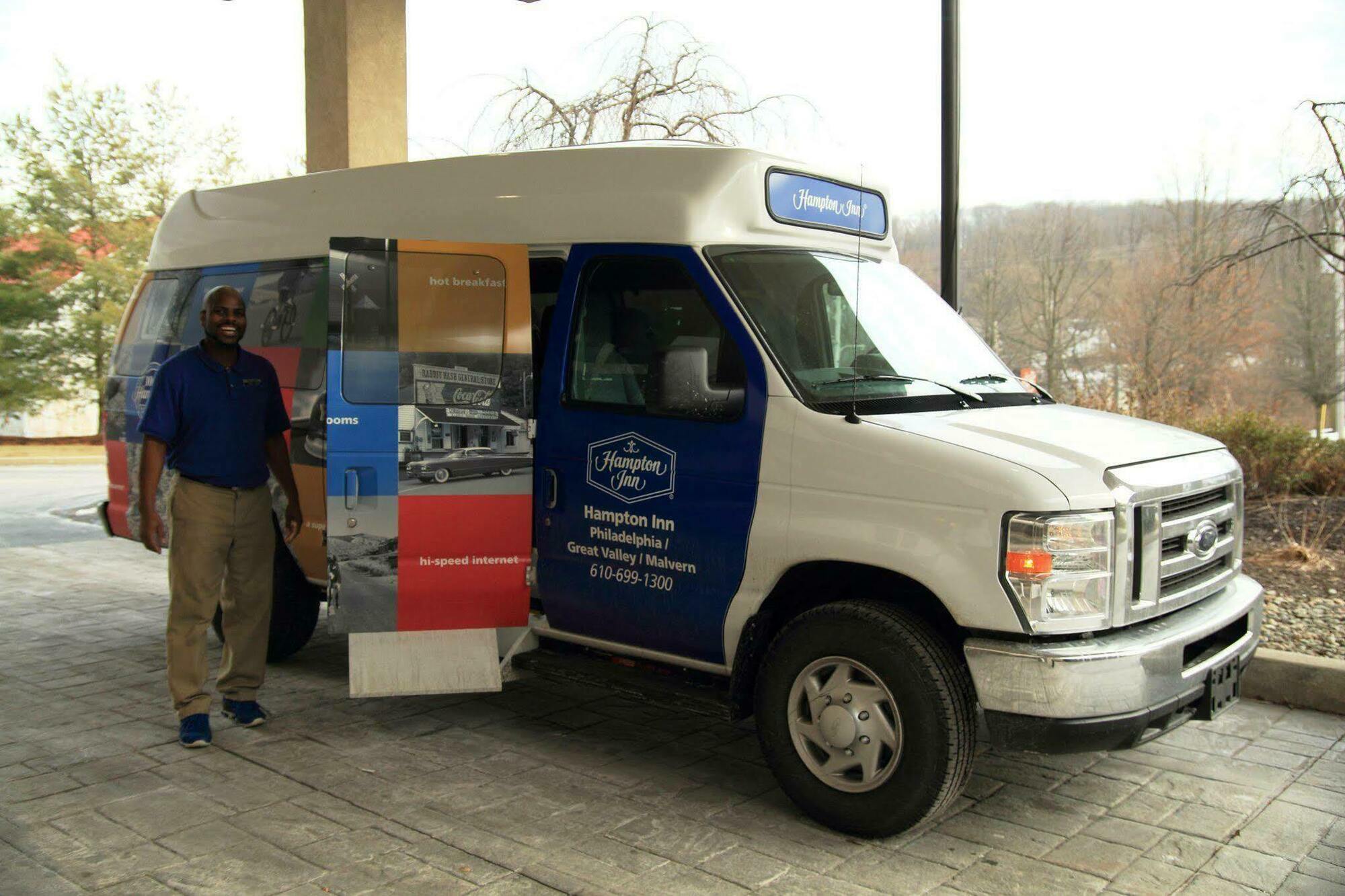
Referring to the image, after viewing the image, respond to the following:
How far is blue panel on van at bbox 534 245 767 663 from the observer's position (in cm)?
450

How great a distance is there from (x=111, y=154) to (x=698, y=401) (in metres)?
33.7

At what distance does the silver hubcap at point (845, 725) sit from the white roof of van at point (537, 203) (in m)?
1.82

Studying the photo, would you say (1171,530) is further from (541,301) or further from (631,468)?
(541,301)

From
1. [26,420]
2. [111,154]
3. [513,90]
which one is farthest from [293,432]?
[26,420]

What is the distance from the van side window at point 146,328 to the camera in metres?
6.96

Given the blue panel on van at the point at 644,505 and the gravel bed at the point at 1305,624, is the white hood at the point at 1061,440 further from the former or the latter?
the gravel bed at the point at 1305,624

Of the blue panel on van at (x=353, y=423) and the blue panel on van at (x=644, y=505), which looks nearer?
the blue panel on van at (x=644, y=505)

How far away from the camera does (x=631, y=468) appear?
478cm

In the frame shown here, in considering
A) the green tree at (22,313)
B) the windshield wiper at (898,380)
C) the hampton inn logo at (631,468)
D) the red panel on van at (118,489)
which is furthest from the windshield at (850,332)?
the green tree at (22,313)

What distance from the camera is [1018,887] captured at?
3.81 m

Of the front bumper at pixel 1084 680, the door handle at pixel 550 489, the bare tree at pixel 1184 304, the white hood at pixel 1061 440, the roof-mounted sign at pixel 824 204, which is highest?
the bare tree at pixel 1184 304

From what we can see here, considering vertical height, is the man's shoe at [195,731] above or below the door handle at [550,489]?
below

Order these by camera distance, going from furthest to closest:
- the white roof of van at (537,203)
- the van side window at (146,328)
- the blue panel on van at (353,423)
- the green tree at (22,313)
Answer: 1. the green tree at (22,313)
2. the van side window at (146,328)
3. the blue panel on van at (353,423)
4. the white roof of van at (537,203)

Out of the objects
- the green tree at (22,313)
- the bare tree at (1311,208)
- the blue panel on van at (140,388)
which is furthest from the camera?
the green tree at (22,313)
